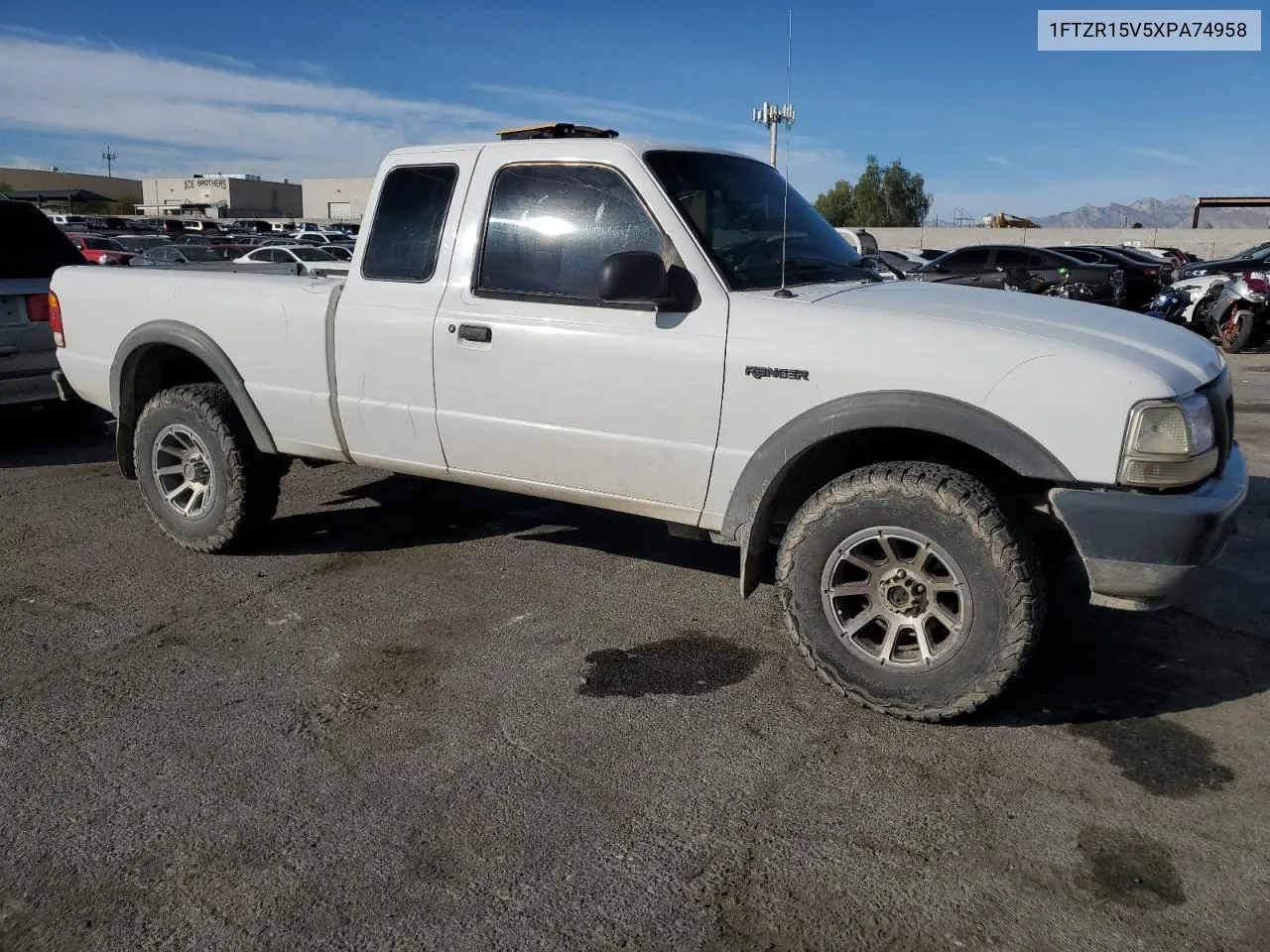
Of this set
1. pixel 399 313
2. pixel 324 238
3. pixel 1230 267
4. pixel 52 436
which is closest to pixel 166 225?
pixel 324 238

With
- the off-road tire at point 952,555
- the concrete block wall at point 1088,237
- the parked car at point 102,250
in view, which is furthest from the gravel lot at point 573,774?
the concrete block wall at point 1088,237

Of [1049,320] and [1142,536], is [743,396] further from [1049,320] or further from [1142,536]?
[1142,536]

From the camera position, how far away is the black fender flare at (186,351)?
4.83 metres

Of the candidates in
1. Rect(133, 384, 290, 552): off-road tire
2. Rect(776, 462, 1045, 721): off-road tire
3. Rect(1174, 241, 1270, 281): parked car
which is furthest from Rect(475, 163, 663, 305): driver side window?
Rect(1174, 241, 1270, 281): parked car

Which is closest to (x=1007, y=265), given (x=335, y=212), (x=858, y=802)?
(x=858, y=802)

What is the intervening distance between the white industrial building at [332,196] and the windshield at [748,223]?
3439 inches

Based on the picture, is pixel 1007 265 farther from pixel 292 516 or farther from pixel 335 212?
pixel 335 212

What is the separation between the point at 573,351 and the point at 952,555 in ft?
5.36

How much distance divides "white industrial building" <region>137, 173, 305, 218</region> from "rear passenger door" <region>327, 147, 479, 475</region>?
90.5 metres

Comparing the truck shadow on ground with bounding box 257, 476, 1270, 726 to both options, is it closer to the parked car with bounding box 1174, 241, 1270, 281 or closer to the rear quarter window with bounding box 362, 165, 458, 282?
the rear quarter window with bounding box 362, 165, 458, 282

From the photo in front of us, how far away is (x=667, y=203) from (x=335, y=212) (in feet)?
296

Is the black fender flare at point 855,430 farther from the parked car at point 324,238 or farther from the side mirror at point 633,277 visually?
the parked car at point 324,238

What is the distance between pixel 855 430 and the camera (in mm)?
3361

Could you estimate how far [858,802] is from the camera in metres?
2.94
